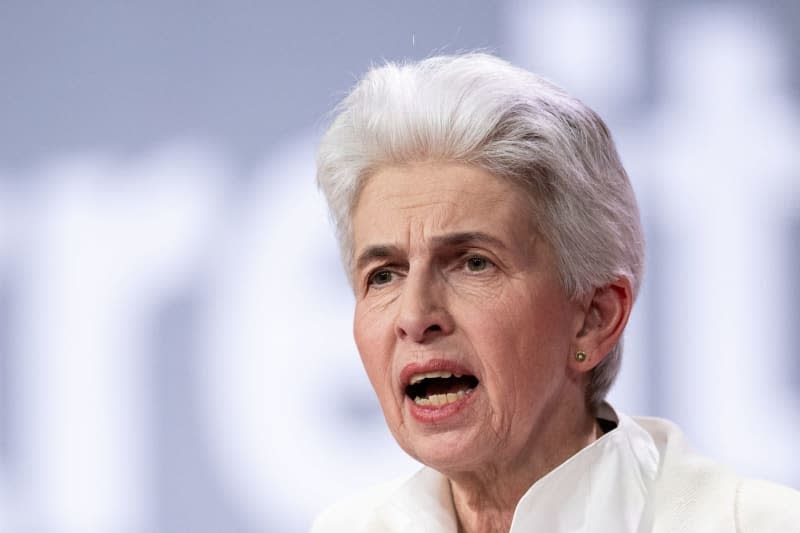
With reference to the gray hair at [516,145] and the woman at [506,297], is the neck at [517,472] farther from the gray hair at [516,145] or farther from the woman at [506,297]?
the gray hair at [516,145]

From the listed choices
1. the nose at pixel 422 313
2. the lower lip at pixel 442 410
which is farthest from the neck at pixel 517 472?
the nose at pixel 422 313

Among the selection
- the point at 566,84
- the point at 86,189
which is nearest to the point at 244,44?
the point at 86,189

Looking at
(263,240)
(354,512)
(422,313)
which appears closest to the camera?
(422,313)

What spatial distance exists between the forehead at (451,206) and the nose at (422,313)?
69 mm

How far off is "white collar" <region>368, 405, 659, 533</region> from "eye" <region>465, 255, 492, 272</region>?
323 mm

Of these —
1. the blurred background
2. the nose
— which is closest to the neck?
the nose

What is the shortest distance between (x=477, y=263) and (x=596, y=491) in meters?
0.40

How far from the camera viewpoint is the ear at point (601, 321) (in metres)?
1.84

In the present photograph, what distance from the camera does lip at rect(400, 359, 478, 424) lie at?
1.71 metres

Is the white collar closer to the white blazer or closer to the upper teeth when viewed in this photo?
the white blazer

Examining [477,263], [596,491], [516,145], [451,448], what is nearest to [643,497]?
[596,491]

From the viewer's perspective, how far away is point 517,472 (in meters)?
1.83

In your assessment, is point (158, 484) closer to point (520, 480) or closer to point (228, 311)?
point (228, 311)

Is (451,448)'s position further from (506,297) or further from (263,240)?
(263,240)
